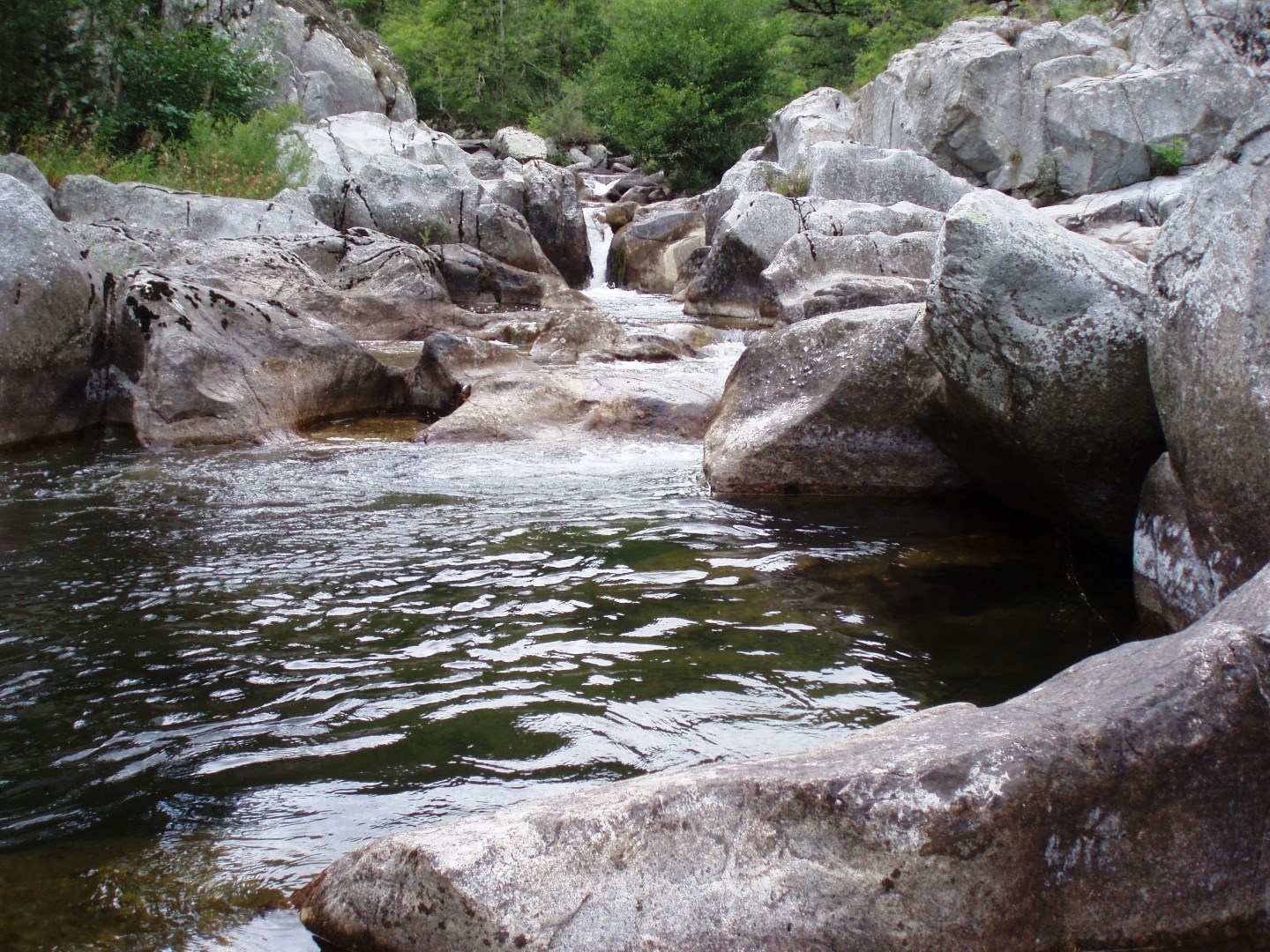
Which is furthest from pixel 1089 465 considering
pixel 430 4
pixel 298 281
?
pixel 430 4

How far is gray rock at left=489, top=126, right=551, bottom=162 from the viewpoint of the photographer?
33125 millimetres

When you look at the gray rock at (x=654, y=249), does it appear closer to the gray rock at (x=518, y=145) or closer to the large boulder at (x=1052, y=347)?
the gray rock at (x=518, y=145)

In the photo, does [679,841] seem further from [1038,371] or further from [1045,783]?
[1038,371]

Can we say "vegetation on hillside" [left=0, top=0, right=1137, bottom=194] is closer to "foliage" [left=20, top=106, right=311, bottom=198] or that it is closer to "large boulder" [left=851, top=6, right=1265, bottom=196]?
"foliage" [left=20, top=106, right=311, bottom=198]

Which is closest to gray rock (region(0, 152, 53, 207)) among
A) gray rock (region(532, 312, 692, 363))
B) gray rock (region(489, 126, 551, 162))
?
gray rock (region(532, 312, 692, 363))

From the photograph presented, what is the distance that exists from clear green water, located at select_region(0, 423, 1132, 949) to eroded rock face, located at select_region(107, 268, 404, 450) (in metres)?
1.20

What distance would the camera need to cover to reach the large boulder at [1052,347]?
424cm

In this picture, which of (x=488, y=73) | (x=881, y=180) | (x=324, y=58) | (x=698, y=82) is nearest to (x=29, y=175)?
(x=881, y=180)

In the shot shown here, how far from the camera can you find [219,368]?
26.0 feet

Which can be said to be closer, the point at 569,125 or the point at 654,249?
the point at 654,249

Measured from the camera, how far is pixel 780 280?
13.0 metres

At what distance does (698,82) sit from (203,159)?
1527 centimetres

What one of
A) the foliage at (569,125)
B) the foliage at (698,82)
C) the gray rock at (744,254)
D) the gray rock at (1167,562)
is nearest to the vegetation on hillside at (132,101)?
the gray rock at (744,254)

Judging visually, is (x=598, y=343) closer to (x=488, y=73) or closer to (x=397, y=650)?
(x=397, y=650)
